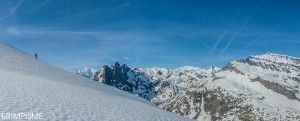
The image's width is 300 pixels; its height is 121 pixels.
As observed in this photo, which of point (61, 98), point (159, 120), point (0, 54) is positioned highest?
point (0, 54)

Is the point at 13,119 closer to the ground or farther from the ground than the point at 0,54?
closer to the ground

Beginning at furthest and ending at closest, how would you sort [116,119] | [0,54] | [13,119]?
[0,54] → [116,119] → [13,119]

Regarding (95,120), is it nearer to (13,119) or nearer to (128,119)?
(128,119)

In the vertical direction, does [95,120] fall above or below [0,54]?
below

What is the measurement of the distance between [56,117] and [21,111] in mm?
2111

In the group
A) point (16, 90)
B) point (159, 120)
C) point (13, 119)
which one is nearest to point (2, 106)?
point (13, 119)

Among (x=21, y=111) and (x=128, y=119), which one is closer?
(x=21, y=111)

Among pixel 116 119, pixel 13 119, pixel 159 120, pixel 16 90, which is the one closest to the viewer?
pixel 13 119

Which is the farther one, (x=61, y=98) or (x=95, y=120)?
(x=61, y=98)

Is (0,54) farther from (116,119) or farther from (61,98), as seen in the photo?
(116,119)

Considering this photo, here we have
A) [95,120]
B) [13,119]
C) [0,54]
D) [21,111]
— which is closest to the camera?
[13,119]

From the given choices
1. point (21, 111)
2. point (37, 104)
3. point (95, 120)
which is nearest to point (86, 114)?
point (95, 120)

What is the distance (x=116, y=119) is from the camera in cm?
2747

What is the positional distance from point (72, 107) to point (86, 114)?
2056 mm
